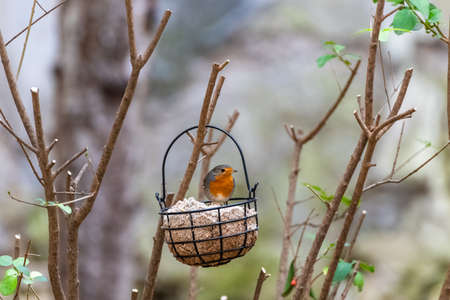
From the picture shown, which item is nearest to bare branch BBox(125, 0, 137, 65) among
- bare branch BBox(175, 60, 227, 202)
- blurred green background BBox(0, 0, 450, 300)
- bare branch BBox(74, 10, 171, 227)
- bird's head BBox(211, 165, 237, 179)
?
bare branch BBox(74, 10, 171, 227)

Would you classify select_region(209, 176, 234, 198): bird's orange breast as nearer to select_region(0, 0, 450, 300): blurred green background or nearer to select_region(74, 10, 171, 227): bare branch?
select_region(74, 10, 171, 227): bare branch

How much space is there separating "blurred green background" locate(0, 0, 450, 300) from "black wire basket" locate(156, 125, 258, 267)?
4.73 feet

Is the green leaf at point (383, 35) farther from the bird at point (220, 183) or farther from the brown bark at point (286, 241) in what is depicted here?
the brown bark at point (286, 241)

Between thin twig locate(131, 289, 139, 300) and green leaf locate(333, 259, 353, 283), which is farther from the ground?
green leaf locate(333, 259, 353, 283)

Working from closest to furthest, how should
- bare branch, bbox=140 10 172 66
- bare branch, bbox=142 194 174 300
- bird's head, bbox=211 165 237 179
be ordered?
bare branch, bbox=140 10 172 66 → bare branch, bbox=142 194 174 300 → bird's head, bbox=211 165 237 179

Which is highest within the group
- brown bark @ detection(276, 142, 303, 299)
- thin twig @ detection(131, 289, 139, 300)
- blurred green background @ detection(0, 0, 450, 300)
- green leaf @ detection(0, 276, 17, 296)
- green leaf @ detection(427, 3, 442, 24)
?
blurred green background @ detection(0, 0, 450, 300)

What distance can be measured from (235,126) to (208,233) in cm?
409

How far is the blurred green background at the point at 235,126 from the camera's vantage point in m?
3.21

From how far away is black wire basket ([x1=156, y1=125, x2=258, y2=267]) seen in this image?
1.14 meters

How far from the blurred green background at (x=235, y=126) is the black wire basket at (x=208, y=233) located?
144 centimetres

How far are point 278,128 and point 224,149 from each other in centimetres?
65

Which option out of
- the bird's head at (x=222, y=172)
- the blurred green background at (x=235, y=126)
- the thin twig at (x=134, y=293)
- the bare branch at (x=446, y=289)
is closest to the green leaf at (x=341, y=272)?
the bare branch at (x=446, y=289)

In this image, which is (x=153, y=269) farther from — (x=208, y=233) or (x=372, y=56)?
(x=372, y=56)

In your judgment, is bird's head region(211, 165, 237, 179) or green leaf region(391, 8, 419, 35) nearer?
green leaf region(391, 8, 419, 35)
